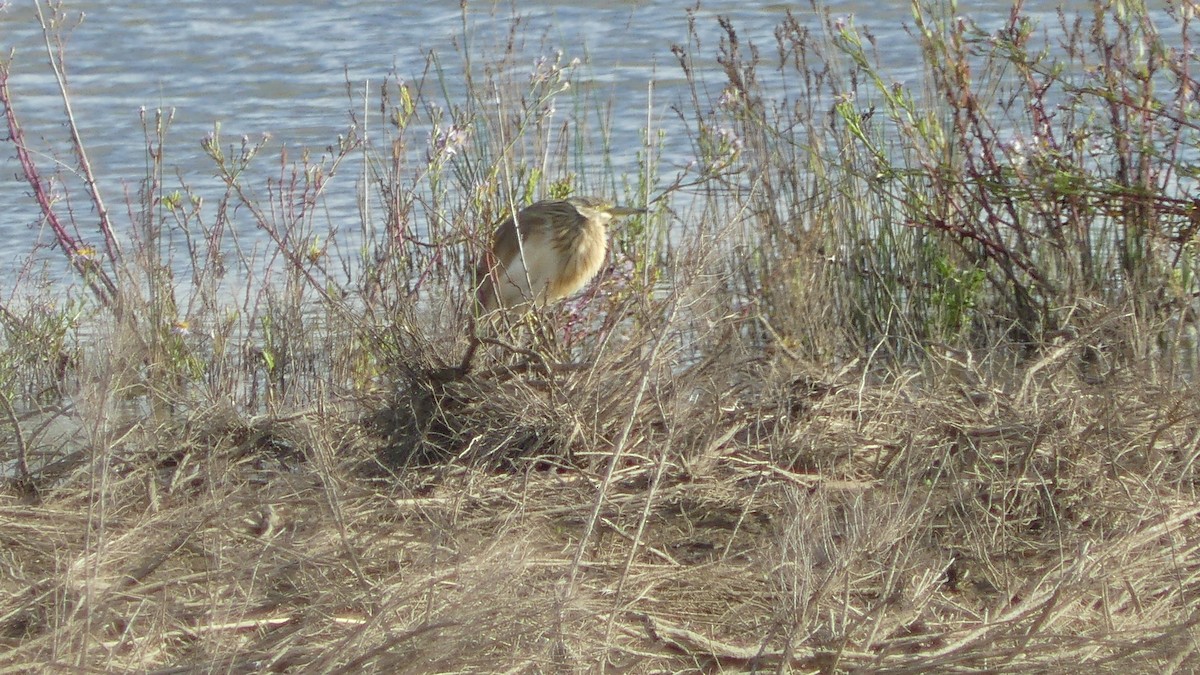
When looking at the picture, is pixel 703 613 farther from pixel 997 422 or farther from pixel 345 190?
pixel 345 190

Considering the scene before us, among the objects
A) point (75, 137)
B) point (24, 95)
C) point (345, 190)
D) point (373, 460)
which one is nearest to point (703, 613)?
point (373, 460)

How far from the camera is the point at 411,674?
284 cm

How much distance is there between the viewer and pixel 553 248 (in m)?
5.39

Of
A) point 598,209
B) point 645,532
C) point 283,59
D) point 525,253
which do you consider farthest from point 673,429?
point 283,59

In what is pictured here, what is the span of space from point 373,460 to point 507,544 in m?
1.06

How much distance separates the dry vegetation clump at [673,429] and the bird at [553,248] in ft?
0.44

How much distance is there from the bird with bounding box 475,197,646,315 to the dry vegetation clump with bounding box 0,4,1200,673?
13 cm

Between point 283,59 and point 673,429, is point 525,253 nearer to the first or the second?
point 673,429

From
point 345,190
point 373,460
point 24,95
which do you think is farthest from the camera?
point 24,95

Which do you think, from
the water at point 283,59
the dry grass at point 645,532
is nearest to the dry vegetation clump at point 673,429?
the dry grass at point 645,532

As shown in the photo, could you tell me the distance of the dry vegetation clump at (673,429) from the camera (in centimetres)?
314

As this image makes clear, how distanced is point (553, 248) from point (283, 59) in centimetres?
559

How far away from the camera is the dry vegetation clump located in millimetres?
3141

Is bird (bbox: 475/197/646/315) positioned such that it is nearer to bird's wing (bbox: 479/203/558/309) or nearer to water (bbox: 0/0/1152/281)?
bird's wing (bbox: 479/203/558/309)
